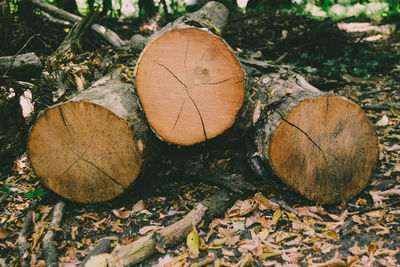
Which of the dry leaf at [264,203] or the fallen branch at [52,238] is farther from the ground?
the fallen branch at [52,238]

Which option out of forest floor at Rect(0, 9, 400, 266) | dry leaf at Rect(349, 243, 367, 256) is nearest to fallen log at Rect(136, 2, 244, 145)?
forest floor at Rect(0, 9, 400, 266)

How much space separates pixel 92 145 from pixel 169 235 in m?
0.90

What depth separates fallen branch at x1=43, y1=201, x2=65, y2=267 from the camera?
1971 millimetres

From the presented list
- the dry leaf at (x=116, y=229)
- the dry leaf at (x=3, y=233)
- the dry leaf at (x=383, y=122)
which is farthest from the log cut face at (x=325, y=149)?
the dry leaf at (x=3, y=233)

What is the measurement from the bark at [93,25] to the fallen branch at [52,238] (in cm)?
274

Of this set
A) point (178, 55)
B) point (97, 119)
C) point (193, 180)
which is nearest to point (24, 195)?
point (97, 119)

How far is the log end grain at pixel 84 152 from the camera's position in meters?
2.21

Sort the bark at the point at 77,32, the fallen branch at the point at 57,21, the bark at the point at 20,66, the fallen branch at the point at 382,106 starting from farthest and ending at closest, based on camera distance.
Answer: the fallen branch at the point at 57,21, the bark at the point at 77,32, the fallen branch at the point at 382,106, the bark at the point at 20,66

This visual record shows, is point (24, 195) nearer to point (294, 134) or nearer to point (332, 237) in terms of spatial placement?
point (294, 134)

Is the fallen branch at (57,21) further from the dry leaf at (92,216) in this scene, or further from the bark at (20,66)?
the dry leaf at (92,216)

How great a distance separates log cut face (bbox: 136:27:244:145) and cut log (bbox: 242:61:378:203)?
380 mm

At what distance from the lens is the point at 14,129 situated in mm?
2951

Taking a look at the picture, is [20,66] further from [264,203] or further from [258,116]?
[264,203]

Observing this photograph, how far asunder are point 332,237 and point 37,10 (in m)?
5.68
